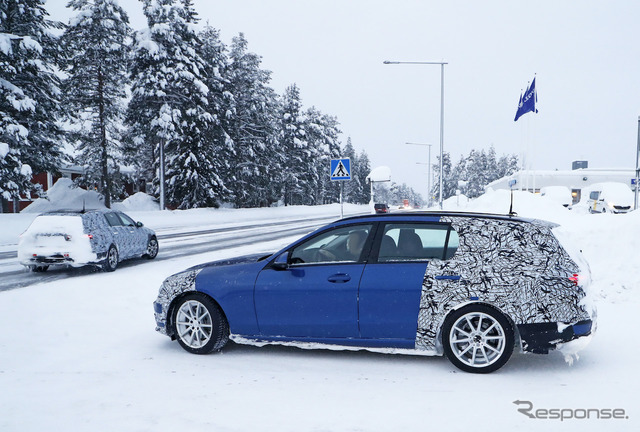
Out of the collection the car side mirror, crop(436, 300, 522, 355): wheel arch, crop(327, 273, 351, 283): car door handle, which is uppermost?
the car side mirror

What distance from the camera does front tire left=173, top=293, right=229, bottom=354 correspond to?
5719 mm

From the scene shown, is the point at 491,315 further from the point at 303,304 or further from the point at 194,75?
the point at 194,75

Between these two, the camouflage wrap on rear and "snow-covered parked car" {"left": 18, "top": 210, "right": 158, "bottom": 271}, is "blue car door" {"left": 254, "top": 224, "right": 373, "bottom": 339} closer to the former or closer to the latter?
the camouflage wrap on rear

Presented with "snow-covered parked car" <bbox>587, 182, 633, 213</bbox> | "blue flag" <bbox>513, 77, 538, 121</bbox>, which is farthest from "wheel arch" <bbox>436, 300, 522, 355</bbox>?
"snow-covered parked car" <bbox>587, 182, 633, 213</bbox>

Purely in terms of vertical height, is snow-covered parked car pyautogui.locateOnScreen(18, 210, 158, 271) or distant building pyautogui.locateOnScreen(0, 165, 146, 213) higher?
distant building pyautogui.locateOnScreen(0, 165, 146, 213)

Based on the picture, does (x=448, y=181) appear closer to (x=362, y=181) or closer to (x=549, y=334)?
(x=362, y=181)

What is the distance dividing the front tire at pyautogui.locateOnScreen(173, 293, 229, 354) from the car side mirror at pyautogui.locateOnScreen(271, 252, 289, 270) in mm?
821

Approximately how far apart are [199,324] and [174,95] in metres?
34.3

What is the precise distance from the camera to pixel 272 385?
190 inches

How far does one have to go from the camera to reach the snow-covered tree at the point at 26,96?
27.7m

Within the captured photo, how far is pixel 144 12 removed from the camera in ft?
124

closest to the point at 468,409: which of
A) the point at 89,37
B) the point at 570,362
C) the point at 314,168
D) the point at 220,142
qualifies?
the point at 570,362

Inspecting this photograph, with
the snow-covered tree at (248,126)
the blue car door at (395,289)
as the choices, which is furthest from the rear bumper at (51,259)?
the snow-covered tree at (248,126)

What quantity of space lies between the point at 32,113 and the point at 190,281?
28261 millimetres
